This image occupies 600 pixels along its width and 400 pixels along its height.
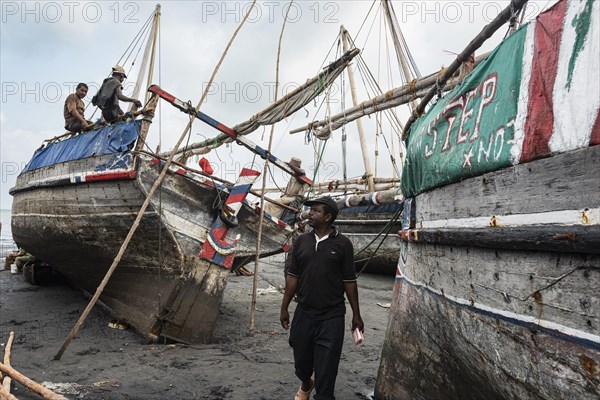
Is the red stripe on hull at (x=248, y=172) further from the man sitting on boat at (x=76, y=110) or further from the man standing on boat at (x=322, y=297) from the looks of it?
the man sitting on boat at (x=76, y=110)

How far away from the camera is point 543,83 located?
1.77 meters

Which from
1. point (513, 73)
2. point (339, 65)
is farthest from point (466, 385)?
point (339, 65)

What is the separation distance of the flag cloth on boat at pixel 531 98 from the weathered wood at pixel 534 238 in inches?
12.1

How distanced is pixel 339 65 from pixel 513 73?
192 inches

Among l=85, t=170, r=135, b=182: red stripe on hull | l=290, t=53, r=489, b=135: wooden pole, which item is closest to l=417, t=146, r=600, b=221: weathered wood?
l=290, t=53, r=489, b=135: wooden pole

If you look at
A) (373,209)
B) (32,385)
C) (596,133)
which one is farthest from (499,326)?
(373,209)

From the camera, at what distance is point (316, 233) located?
3365mm

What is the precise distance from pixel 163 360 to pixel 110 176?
2463mm

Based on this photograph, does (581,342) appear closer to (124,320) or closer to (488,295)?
(488,295)

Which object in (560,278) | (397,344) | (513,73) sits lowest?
(397,344)

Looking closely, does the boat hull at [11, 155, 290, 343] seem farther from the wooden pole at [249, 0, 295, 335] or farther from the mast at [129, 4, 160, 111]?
the mast at [129, 4, 160, 111]

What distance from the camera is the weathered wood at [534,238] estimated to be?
1480mm

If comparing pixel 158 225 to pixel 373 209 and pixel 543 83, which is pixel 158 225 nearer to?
pixel 543 83

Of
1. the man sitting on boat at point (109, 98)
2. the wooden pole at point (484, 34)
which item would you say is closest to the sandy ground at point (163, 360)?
the wooden pole at point (484, 34)
